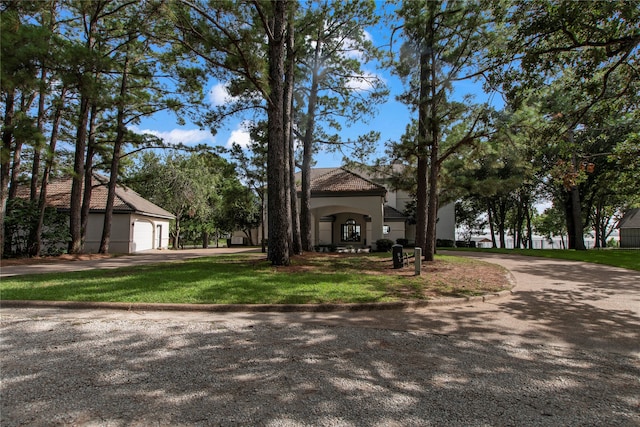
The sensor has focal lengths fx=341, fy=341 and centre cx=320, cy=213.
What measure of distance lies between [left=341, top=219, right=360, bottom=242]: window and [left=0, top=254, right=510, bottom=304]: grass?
18456mm

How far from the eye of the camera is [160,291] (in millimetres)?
7570

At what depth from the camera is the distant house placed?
4219 centimetres

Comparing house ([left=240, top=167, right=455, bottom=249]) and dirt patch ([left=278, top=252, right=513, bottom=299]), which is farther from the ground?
house ([left=240, top=167, right=455, bottom=249])

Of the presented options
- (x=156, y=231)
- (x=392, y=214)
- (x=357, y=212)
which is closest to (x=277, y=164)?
(x=357, y=212)

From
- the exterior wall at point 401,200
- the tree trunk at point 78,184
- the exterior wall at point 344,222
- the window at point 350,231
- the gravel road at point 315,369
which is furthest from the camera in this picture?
the exterior wall at point 401,200

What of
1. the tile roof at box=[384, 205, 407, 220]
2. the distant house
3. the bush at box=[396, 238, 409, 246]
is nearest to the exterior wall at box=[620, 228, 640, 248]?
the distant house

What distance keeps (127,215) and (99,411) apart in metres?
23.4

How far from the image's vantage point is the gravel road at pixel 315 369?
9.09ft

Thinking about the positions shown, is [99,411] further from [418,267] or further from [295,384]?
[418,267]

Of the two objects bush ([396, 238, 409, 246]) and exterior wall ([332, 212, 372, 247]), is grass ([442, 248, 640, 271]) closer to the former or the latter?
bush ([396, 238, 409, 246])

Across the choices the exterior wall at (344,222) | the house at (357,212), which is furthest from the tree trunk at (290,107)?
the exterior wall at (344,222)

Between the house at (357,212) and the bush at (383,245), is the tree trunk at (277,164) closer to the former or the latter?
the house at (357,212)

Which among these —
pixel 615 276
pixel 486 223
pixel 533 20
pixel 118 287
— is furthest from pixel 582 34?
pixel 486 223

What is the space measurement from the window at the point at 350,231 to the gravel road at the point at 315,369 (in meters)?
24.0
